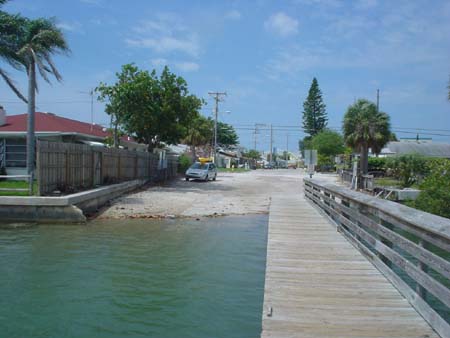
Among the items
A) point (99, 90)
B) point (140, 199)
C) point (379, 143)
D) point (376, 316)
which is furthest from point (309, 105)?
point (376, 316)

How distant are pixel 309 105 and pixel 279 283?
8705 cm

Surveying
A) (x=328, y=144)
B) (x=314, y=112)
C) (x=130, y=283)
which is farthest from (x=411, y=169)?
(x=314, y=112)

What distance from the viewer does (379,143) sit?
1527 inches

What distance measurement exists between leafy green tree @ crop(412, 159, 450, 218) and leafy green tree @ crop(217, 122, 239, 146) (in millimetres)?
85495

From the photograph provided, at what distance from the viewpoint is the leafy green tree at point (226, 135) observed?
105250 millimetres

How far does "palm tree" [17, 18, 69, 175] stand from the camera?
2034cm

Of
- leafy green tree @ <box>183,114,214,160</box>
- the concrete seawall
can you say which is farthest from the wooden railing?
leafy green tree @ <box>183,114,214,160</box>

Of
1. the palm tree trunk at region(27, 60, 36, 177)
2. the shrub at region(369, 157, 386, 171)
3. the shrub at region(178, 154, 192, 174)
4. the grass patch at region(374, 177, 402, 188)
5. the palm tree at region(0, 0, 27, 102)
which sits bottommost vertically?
the grass patch at region(374, 177, 402, 188)

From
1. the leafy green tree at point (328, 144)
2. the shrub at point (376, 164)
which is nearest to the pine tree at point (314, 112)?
the leafy green tree at point (328, 144)

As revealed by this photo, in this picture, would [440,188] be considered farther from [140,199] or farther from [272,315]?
[272,315]

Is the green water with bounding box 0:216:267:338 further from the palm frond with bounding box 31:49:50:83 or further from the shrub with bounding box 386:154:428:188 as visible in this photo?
the shrub with bounding box 386:154:428:188

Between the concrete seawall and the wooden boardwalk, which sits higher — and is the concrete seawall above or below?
below

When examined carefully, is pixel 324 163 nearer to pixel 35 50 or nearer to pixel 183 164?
pixel 183 164

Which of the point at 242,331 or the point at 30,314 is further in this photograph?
the point at 30,314
